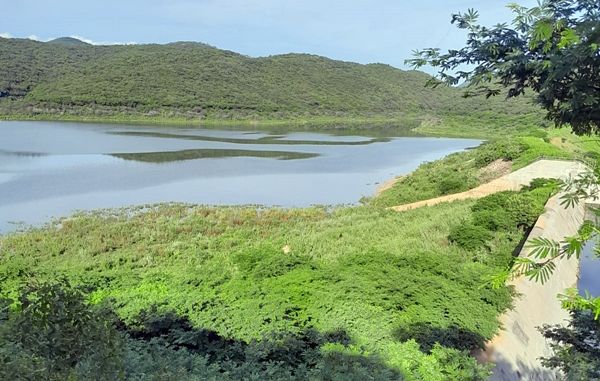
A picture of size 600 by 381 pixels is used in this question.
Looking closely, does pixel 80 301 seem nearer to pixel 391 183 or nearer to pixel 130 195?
pixel 130 195

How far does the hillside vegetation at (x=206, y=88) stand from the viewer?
319 ft

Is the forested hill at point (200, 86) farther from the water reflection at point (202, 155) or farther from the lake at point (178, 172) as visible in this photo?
the water reflection at point (202, 155)

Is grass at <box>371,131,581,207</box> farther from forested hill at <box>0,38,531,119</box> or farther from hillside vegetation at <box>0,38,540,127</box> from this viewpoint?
forested hill at <box>0,38,531,119</box>

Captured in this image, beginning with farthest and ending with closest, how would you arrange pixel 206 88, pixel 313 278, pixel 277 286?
pixel 206 88 → pixel 313 278 → pixel 277 286

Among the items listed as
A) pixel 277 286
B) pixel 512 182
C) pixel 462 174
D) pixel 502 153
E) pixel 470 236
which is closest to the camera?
pixel 277 286

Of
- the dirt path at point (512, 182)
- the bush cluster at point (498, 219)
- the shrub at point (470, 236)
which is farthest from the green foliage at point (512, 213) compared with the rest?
the dirt path at point (512, 182)

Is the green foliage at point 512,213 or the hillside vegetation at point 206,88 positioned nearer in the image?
the green foliage at point 512,213

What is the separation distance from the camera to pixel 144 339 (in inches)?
300

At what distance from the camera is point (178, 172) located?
35594 millimetres

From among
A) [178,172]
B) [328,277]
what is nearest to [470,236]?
[328,277]

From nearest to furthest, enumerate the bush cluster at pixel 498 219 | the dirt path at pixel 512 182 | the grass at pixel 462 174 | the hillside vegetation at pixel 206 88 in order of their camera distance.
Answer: the bush cluster at pixel 498 219 < the dirt path at pixel 512 182 < the grass at pixel 462 174 < the hillside vegetation at pixel 206 88

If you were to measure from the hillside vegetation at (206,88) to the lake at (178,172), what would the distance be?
122 ft

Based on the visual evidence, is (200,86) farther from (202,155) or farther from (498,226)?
(498,226)

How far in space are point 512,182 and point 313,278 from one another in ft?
52.0
